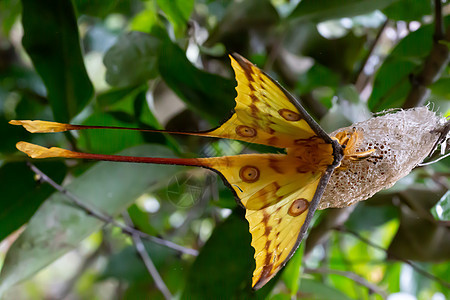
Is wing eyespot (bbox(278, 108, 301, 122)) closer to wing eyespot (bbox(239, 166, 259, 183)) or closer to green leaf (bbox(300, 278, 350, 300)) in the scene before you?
wing eyespot (bbox(239, 166, 259, 183))

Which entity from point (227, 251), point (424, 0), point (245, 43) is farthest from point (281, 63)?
point (227, 251)

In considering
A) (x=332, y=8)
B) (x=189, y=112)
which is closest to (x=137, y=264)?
(x=189, y=112)

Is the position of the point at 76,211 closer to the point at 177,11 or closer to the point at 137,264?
A: the point at 177,11

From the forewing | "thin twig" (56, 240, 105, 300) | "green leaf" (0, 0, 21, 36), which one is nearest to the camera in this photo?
the forewing

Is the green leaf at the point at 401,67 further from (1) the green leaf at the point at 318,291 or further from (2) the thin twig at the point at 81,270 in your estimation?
(2) the thin twig at the point at 81,270

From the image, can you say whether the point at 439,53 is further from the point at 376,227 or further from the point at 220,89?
the point at 376,227

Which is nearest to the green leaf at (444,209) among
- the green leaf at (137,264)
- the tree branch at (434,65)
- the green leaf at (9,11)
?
the tree branch at (434,65)

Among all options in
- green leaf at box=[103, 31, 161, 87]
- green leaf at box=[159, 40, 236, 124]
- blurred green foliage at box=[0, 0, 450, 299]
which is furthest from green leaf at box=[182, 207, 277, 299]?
green leaf at box=[103, 31, 161, 87]
